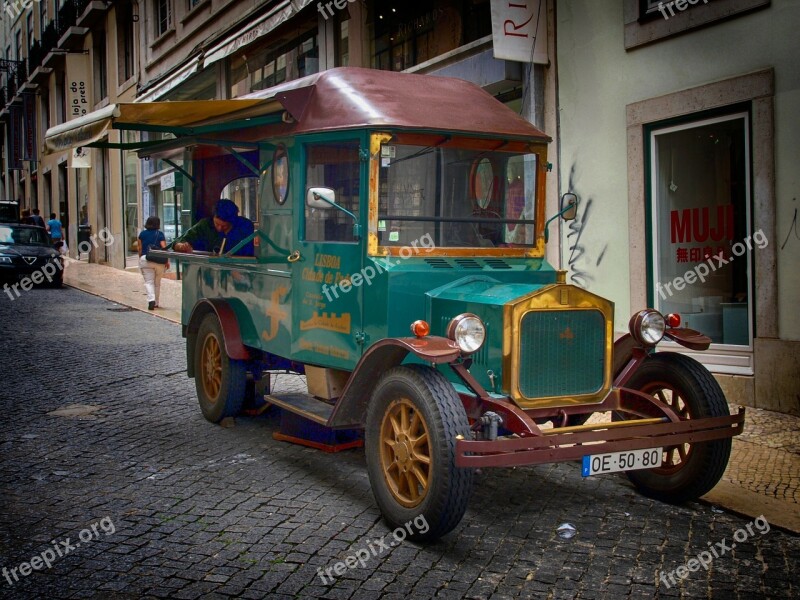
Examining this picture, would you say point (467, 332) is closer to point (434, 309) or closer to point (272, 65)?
point (434, 309)

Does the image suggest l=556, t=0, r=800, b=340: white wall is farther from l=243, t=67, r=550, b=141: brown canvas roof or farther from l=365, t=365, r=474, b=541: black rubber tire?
l=365, t=365, r=474, b=541: black rubber tire

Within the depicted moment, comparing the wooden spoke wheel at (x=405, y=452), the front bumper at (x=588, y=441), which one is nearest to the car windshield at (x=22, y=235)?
the wooden spoke wheel at (x=405, y=452)

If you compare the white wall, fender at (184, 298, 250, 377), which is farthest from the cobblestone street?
the white wall

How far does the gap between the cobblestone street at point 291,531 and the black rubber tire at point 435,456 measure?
164mm

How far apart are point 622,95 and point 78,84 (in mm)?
26548

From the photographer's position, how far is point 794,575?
3.93m

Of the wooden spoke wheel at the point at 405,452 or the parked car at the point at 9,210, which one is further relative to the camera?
the parked car at the point at 9,210

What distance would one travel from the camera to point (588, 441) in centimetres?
423

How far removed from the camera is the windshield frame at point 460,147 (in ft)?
16.5

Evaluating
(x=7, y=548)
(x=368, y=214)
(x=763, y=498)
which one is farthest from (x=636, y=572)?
(x=7, y=548)

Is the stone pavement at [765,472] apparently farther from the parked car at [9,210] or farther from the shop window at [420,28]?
the parked car at [9,210]

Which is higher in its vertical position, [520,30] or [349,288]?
[520,30]

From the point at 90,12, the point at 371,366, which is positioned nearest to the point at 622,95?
the point at 371,366

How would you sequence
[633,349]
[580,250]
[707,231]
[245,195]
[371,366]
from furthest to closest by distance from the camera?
[580,250] < [707,231] < [245,195] < [633,349] < [371,366]
